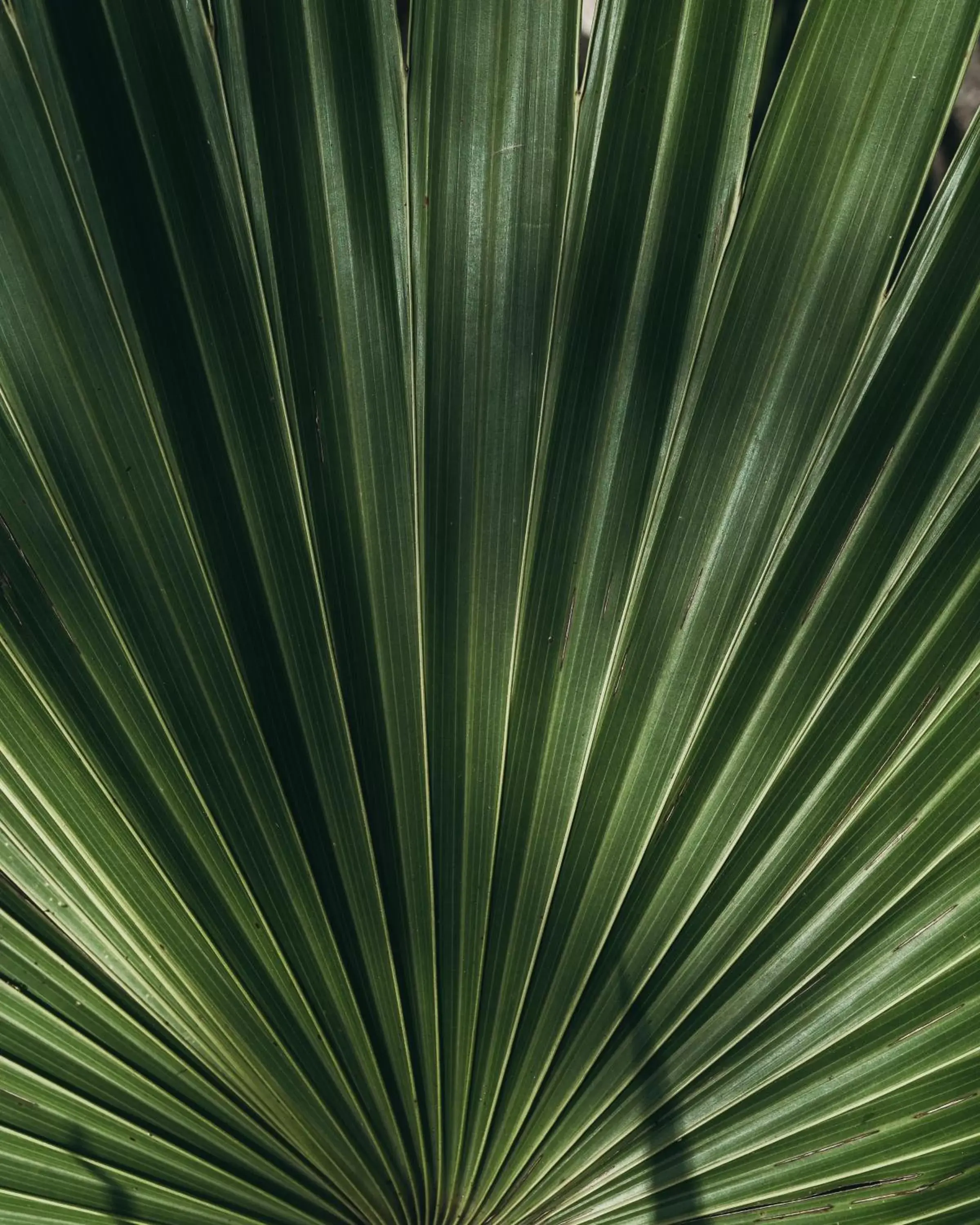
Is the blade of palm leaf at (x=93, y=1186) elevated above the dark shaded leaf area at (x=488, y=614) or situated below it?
below

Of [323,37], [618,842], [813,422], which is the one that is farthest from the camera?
[618,842]

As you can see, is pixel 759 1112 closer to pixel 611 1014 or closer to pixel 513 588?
pixel 611 1014

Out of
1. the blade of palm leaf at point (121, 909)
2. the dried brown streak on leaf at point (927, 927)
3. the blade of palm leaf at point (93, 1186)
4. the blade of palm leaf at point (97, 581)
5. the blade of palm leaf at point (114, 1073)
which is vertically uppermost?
the blade of palm leaf at point (97, 581)

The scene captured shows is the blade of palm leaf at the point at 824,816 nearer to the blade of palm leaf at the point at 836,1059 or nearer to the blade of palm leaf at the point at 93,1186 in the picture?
the blade of palm leaf at the point at 836,1059

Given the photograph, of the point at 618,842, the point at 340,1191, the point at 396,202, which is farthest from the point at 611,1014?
the point at 396,202

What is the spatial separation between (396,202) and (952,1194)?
1774 mm

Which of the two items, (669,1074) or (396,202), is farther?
(669,1074)

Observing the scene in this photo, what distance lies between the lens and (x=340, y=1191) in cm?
142

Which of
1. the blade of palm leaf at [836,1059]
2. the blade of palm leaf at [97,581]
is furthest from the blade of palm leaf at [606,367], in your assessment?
the blade of palm leaf at [97,581]

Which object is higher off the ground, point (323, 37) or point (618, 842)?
point (323, 37)

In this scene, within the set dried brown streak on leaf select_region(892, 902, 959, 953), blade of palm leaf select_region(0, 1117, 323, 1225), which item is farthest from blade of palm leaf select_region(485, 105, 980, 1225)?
blade of palm leaf select_region(0, 1117, 323, 1225)

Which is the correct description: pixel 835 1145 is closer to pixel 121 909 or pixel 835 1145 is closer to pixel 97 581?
pixel 121 909

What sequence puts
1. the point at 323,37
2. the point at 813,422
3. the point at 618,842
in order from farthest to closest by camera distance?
the point at 618,842
the point at 813,422
the point at 323,37

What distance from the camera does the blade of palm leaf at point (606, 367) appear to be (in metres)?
1.12
